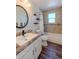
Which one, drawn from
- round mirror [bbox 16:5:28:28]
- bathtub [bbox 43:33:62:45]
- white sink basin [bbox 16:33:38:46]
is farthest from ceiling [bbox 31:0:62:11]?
white sink basin [bbox 16:33:38:46]

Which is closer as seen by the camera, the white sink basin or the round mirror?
the white sink basin

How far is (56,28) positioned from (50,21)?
0.66 metres

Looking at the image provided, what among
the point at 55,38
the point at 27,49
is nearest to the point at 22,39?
the point at 27,49

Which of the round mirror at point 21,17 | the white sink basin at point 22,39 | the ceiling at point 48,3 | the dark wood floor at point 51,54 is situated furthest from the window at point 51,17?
the white sink basin at point 22,39

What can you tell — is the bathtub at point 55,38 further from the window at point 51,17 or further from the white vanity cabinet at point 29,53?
the white vanity cabinet at point 29,53

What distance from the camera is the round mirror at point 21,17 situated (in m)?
2.84

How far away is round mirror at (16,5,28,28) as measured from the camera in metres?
2.84

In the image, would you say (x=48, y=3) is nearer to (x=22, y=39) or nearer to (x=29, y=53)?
(x=22, y=39)

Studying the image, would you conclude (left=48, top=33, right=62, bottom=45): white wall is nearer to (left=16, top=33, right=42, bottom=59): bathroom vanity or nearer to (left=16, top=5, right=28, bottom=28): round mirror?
(left=16, top=5, right=28, bottom=28): round mirror

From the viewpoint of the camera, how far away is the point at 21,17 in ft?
10.1
